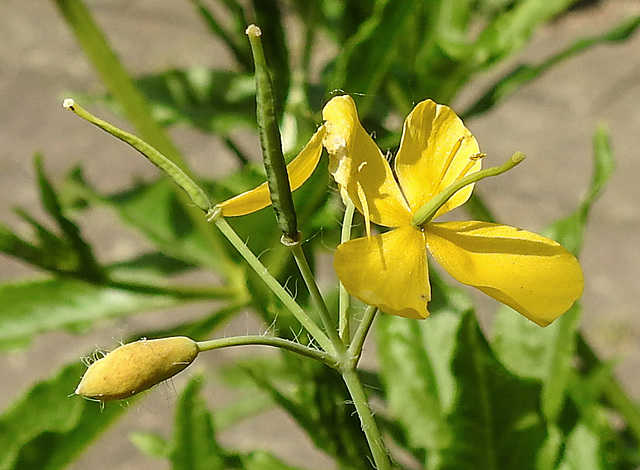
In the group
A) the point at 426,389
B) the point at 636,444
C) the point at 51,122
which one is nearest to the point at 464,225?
the point at 426,389

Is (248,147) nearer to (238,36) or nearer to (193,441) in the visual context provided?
(238,36)

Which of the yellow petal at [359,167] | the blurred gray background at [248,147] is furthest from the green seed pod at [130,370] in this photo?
the blurred gray background at [248,147]

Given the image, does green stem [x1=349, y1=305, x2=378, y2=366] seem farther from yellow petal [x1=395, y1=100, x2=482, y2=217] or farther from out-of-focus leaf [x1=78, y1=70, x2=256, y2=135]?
out-of-focus leaf [x1=78, y1=70, x2=256, y2=135]

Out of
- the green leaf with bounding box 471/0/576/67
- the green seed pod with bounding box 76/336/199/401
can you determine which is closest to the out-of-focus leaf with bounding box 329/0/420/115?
the green leaf with bounding box 471/0/576/67

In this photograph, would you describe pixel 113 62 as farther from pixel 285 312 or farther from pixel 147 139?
pixel 285 312

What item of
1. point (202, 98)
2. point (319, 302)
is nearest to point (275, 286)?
point (319, 302)

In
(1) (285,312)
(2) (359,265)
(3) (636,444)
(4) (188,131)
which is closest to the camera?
(2) (359,265)
